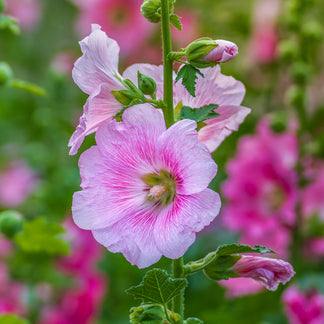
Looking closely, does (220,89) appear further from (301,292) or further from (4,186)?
(4,186)

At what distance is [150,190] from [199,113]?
0.31 feet

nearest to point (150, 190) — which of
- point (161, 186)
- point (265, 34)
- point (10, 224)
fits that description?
point (161, 186)

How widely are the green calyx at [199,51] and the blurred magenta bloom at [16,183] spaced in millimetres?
1273

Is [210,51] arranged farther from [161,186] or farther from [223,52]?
[161,186]

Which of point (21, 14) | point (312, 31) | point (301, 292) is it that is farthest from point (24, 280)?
point (21, 14)

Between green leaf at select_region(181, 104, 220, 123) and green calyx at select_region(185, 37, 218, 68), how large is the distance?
0.05m

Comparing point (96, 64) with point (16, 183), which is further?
point (16, 183)

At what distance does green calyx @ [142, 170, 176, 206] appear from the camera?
64 cm

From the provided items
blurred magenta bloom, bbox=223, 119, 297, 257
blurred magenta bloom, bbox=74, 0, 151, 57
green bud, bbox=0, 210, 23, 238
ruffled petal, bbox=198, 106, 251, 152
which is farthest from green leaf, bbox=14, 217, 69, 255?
blurred magenta bloom, bbox=74, 0, 151, 57

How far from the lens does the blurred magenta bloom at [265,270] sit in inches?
22.9

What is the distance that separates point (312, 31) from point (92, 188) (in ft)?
2.37

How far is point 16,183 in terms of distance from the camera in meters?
1.86

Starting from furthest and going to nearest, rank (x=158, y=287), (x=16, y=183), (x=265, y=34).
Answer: (x=16, y=183) → (x=265, y=34) → (x=158, y=287)

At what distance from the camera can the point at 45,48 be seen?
2.78 metres
